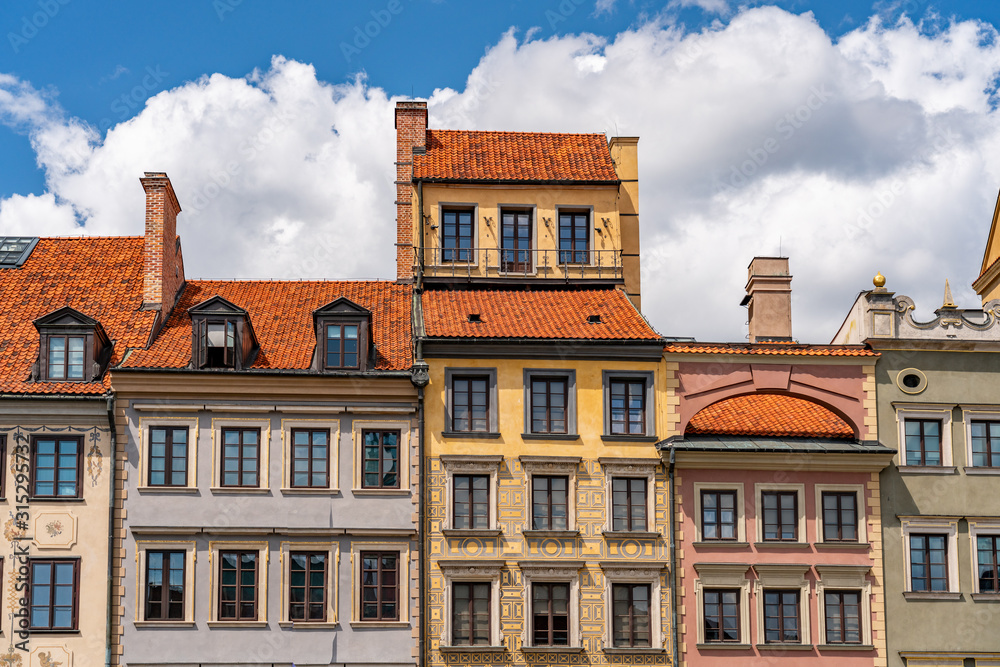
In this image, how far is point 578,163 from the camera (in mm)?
43875

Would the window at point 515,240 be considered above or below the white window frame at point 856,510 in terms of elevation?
above

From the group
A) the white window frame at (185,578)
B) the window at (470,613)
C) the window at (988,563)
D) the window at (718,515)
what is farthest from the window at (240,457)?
the window at (988,563)

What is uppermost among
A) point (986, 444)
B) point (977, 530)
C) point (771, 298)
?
point (771, 298)

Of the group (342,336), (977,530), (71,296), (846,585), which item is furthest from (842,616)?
Result: (71,296)

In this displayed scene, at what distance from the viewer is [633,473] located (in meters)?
36.8

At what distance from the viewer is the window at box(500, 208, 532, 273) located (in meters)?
42.0

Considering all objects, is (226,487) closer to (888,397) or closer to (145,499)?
(145,499)

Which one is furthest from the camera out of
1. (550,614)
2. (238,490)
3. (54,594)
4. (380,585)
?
(550,614)

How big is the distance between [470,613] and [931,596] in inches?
518

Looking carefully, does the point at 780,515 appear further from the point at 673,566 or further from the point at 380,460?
the point at 380,460

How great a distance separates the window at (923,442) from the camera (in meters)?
37.5

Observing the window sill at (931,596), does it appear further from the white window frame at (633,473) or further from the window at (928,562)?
the white window frame at (633,473)

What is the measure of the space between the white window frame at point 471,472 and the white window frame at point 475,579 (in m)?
0.92

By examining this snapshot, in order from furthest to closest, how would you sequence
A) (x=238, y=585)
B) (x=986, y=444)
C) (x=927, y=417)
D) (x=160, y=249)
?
(x=160, y=249) → (x=927, y=417) → (x=986, y=444) → (x=238, y=585)
